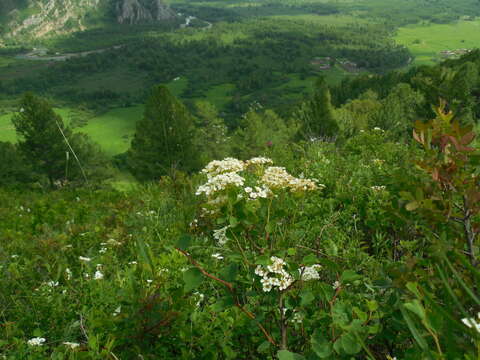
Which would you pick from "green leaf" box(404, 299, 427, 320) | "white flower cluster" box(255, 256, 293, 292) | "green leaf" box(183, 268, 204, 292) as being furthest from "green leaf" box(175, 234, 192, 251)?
"green leaf" box(404, 299, 427, 320)

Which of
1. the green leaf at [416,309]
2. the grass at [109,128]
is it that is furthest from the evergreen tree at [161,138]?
the grass at [109,128]

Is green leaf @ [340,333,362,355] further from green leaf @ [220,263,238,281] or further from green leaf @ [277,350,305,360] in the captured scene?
green leaf @ [220,263,238,281]

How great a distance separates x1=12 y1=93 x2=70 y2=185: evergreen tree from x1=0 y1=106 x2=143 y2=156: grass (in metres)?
56.1

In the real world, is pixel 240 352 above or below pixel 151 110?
above

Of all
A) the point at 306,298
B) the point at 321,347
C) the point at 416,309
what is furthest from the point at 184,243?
the point at 416,309

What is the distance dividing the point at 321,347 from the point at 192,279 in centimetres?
73

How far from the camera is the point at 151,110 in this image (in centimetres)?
3878

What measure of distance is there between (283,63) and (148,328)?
197m

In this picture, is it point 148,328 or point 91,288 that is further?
point 91,288

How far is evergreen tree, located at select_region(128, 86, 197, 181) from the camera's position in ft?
125

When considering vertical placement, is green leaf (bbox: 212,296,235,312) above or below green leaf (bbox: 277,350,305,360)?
below

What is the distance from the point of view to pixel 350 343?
1.57m

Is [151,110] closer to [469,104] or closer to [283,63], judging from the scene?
Result: [469,104]

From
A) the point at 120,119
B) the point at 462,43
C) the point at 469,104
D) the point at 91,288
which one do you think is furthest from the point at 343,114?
the point at 462,43
